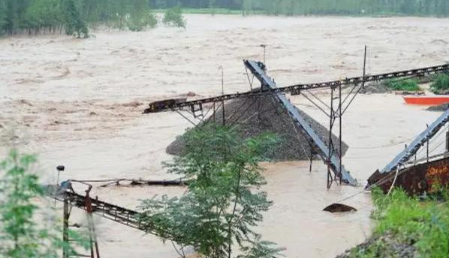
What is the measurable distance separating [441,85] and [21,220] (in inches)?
1612

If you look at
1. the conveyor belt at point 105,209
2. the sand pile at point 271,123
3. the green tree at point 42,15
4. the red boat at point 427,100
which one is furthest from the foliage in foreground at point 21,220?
the green tree at point 42,15

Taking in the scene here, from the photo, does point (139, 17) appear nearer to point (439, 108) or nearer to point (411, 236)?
point (439, 108)

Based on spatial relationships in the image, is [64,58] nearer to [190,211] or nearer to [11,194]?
[190,211]

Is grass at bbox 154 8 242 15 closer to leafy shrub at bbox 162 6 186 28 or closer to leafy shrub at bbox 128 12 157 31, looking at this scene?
leafy shrub at bbox 162 6 186 28

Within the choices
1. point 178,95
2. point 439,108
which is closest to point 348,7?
point 178,95

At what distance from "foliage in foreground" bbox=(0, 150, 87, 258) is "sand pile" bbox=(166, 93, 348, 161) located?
1992cm

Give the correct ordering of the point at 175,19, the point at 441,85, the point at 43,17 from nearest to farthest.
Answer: the point at 441,85 → the point at 43,17 → the point at 175,19

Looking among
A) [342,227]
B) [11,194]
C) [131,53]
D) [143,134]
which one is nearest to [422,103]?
[143,134]

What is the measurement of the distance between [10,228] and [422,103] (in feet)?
117

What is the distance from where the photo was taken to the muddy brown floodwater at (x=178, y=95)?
1986cm

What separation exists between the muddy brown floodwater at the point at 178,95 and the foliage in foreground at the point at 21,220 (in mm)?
914

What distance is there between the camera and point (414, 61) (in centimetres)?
5394

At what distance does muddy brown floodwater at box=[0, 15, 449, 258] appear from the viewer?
1986 cm

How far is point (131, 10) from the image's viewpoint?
251ft
